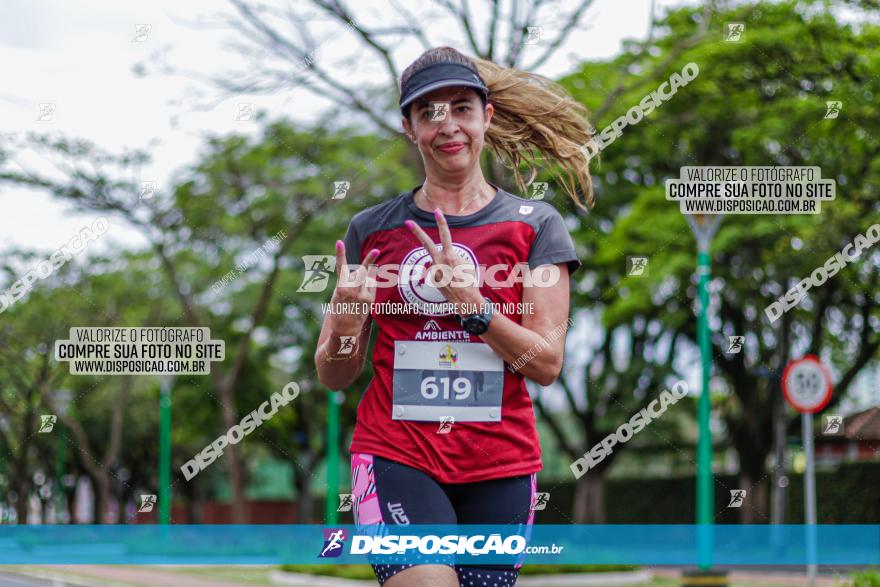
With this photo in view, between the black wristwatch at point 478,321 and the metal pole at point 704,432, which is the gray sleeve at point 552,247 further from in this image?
the metal pole at point 704,432

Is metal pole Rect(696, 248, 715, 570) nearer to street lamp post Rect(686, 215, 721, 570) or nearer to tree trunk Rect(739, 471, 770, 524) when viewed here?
street lamp post Rect(686, 215, 721, 570)

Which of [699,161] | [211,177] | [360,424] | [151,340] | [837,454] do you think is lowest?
[360,424]

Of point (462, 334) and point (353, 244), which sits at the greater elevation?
point (353, 244)

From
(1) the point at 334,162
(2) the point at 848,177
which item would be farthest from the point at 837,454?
(1) the point at 334,162

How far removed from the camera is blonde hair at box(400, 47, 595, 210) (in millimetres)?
3422

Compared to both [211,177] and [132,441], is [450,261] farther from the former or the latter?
[132,441]

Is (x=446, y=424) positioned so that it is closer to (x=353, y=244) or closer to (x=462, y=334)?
(x=462, y=334)

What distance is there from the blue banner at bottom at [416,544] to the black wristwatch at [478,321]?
0.51 m

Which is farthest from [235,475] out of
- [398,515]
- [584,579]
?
[398,515]

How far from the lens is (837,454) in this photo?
33.3 m

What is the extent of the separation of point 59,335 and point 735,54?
13352 millimetres

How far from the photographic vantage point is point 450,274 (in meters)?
2.83

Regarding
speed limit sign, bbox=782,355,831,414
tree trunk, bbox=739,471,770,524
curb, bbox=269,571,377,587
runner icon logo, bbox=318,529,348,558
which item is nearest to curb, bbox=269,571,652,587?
curb, bbox=269,571,377,587

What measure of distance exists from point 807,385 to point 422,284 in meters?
7.98
